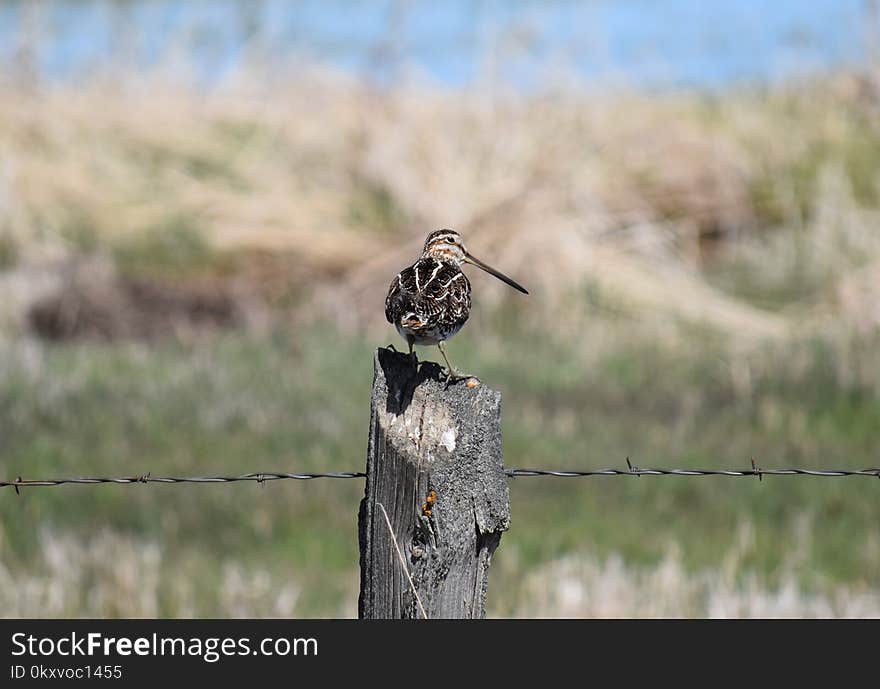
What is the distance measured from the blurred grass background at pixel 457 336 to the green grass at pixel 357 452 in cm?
3

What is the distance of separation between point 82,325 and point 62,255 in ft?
6.35

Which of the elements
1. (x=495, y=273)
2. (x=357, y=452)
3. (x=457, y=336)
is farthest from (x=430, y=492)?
(x=457, y=336)

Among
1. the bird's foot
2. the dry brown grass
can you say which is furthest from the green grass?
the bird's foot

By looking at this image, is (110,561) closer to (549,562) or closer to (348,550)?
(348,550)

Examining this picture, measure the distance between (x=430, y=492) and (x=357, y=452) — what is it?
6839 mm

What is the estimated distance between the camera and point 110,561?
783 centimetres

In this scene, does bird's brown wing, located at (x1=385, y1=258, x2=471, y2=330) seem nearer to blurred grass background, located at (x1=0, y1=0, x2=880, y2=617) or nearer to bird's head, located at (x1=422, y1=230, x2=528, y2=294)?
bird's head, located at (x1=422, y1=230, x2=528, y2=294)

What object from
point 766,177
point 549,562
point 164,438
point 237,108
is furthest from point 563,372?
point 237,108

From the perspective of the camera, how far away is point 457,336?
15.0m

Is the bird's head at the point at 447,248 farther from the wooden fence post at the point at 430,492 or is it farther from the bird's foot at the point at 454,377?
the wooden fence post at the point at 430,492

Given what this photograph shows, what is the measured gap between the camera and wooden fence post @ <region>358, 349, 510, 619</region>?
3.65 metres

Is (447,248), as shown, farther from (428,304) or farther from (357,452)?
(357,452)

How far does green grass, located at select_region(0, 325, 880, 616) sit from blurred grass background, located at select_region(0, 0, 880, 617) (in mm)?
34

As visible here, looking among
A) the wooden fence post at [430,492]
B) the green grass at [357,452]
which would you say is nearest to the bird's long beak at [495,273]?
the wooden fence post at [430,492]
